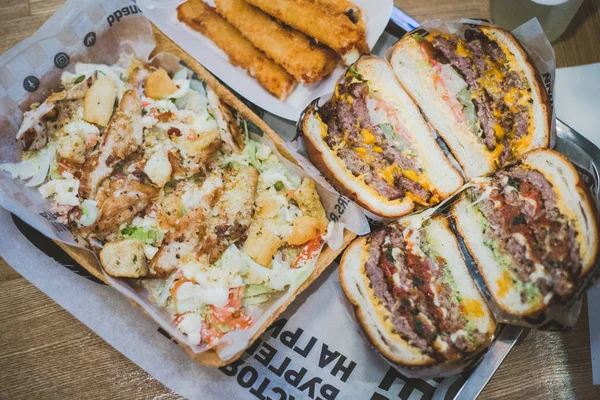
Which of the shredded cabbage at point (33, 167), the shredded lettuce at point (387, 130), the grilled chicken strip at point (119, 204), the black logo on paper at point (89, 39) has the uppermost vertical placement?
the black logo on paper at point (89, 39)

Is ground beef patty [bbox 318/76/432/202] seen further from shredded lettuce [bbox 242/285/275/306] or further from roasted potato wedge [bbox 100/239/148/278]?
roasted potato wedge [bbox 100/239/148/278]

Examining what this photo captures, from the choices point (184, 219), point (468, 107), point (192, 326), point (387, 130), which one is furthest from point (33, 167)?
point (468, 107)

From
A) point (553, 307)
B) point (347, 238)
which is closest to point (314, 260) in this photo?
point (347, 238)

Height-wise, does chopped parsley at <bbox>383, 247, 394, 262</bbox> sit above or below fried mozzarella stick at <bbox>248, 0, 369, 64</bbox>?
below

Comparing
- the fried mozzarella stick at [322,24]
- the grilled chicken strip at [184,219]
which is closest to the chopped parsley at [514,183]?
the fried mozzarella stick at [322,24]

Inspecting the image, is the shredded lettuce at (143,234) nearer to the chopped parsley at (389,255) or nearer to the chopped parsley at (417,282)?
the chopped parsley at (389,255)

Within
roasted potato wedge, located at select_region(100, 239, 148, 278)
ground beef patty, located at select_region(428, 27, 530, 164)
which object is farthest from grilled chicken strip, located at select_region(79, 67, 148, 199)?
ground beef patty, located at select_region(428, 27, 530, 164)
